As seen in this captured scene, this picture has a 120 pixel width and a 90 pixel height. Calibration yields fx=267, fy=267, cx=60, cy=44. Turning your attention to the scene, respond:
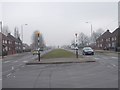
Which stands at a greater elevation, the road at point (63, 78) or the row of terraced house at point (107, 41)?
the row of terraced house at point (107, 41)

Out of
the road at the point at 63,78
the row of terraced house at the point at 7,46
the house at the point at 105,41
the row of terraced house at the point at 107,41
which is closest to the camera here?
the road at the point at 63,78

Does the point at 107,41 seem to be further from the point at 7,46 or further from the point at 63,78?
the point at 63,78

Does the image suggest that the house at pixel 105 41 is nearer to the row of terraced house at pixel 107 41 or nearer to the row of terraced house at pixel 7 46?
the row of terraced house at pixel 107 41

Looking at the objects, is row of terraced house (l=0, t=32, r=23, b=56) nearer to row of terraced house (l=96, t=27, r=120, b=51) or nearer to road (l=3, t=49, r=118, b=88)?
row of terraced house (l=96, t=27, r=120, b=51)

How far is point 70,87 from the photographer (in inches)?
423

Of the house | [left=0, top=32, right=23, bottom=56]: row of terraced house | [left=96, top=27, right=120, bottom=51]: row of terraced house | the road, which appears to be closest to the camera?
the road

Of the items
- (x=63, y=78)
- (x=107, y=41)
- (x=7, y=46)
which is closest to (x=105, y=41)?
(x=107, y=41)

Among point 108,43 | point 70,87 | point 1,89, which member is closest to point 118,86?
point 70,87

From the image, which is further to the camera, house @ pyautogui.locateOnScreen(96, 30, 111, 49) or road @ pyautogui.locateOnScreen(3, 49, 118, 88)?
house @ pyautogui.locateOnScreen(96, 30, 111, 49)

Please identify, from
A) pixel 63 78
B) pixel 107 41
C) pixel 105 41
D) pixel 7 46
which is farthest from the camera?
pixel 105 41

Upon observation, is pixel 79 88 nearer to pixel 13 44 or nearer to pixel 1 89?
pixel 1 89

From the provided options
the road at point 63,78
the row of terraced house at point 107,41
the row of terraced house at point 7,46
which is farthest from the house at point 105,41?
the road at point 63,78

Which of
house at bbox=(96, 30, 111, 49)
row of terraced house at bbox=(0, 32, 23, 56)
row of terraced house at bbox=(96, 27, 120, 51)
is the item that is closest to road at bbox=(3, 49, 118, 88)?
row of terraced house at bbox=(0, 32, 23, 56)

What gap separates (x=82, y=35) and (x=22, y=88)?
158361mm
